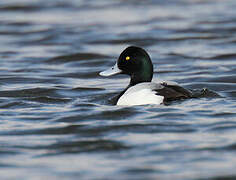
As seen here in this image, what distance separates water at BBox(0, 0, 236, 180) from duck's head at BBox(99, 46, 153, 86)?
0.64 metres

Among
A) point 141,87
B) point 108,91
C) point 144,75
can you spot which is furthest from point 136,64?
point 108,91

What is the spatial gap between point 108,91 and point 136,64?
1486mm

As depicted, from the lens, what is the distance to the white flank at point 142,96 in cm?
1012

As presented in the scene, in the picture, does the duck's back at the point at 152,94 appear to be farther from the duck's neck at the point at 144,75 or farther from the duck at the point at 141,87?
the duck's neck at the point at 144,75

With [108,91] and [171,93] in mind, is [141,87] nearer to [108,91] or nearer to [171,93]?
[171,93]

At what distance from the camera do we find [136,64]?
11156 millimetres

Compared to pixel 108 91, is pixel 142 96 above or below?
above

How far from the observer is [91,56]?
16984 mm

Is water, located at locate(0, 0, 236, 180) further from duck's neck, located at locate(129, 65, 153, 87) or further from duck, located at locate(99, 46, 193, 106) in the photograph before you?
duck's neck, located at locate(129, 65, 153, 87)

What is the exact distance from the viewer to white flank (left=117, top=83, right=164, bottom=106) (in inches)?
399

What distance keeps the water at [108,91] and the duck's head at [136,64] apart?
64 cm

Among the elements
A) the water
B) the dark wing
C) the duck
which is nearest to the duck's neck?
the duck

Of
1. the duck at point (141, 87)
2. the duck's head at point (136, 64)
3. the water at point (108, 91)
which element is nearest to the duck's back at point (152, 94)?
the duck at point (141, 87)

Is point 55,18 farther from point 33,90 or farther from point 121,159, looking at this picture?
point 121,159
